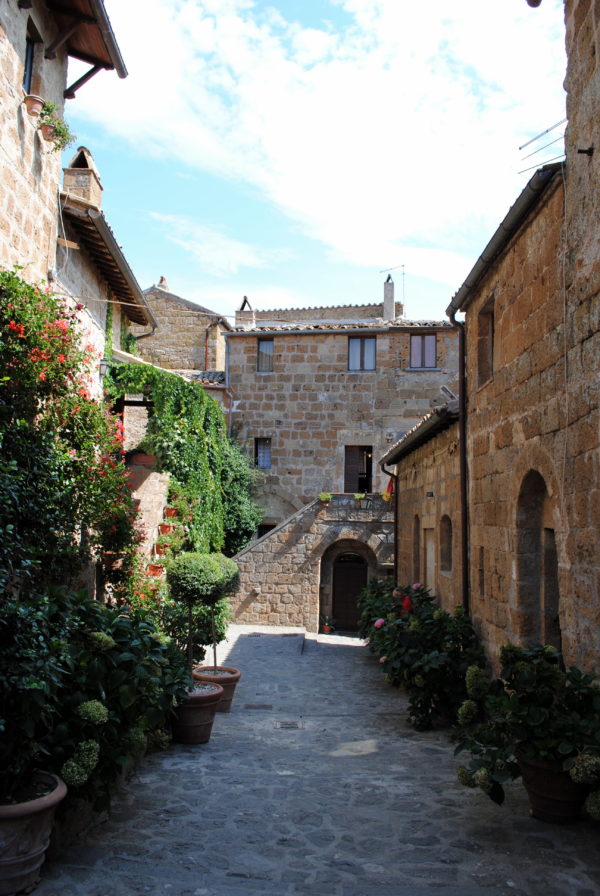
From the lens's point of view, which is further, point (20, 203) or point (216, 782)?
point (20, 203)

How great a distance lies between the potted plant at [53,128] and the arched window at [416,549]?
8661 millimetres

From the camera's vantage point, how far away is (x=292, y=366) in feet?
71.6

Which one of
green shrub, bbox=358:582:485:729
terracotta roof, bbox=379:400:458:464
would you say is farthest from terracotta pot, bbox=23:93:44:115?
green shrub, bbox=358:582:485:729

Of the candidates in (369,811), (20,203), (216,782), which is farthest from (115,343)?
(369,811)

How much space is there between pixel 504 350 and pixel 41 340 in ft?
14.8

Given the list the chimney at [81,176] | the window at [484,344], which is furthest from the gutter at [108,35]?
the window at [484,344]

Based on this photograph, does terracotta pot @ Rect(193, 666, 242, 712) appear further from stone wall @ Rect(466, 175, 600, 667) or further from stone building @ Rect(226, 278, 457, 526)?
stone building @ Rect(226, 278, 457, 526)

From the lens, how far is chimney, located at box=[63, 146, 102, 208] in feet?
35.8

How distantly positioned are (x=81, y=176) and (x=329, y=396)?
1194cm

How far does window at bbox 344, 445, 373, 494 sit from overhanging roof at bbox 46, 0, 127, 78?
1436 cm

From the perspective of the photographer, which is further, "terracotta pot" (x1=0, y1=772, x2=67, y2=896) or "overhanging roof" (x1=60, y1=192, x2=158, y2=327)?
"overhanging roof" (x1=60, y1=192, x2=158, y2=327)

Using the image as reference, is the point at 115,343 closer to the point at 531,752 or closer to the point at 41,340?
the point at 41,340

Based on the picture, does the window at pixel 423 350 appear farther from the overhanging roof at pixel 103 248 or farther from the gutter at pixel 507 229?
the gutter at pixel 507 229

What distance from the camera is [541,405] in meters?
5.89
